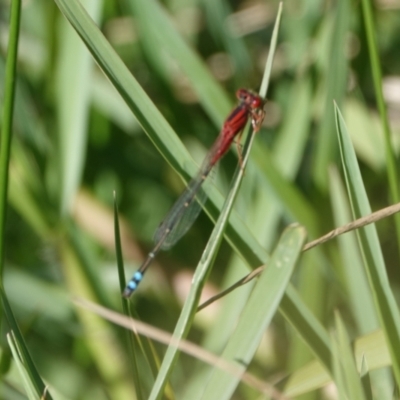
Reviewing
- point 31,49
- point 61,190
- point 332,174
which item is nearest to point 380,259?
point 332,174

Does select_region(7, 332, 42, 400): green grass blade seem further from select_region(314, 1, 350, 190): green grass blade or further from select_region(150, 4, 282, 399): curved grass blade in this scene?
select_region(314, 1, 350, 190): green grass blade

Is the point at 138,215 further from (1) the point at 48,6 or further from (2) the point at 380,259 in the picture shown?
(2) the point at 380,259

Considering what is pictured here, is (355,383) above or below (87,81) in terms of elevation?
below

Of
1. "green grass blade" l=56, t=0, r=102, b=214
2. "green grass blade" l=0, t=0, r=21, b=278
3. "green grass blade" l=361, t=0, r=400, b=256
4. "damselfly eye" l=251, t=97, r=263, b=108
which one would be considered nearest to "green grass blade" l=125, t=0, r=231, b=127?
"damselfly eye" l=251, t=97, r=263, b=108

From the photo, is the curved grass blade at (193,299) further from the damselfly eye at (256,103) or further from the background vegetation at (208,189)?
the damselfly eye at (256,103)

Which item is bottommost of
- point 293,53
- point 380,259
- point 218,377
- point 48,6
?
point 218,377

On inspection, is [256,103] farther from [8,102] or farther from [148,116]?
[8,102]
